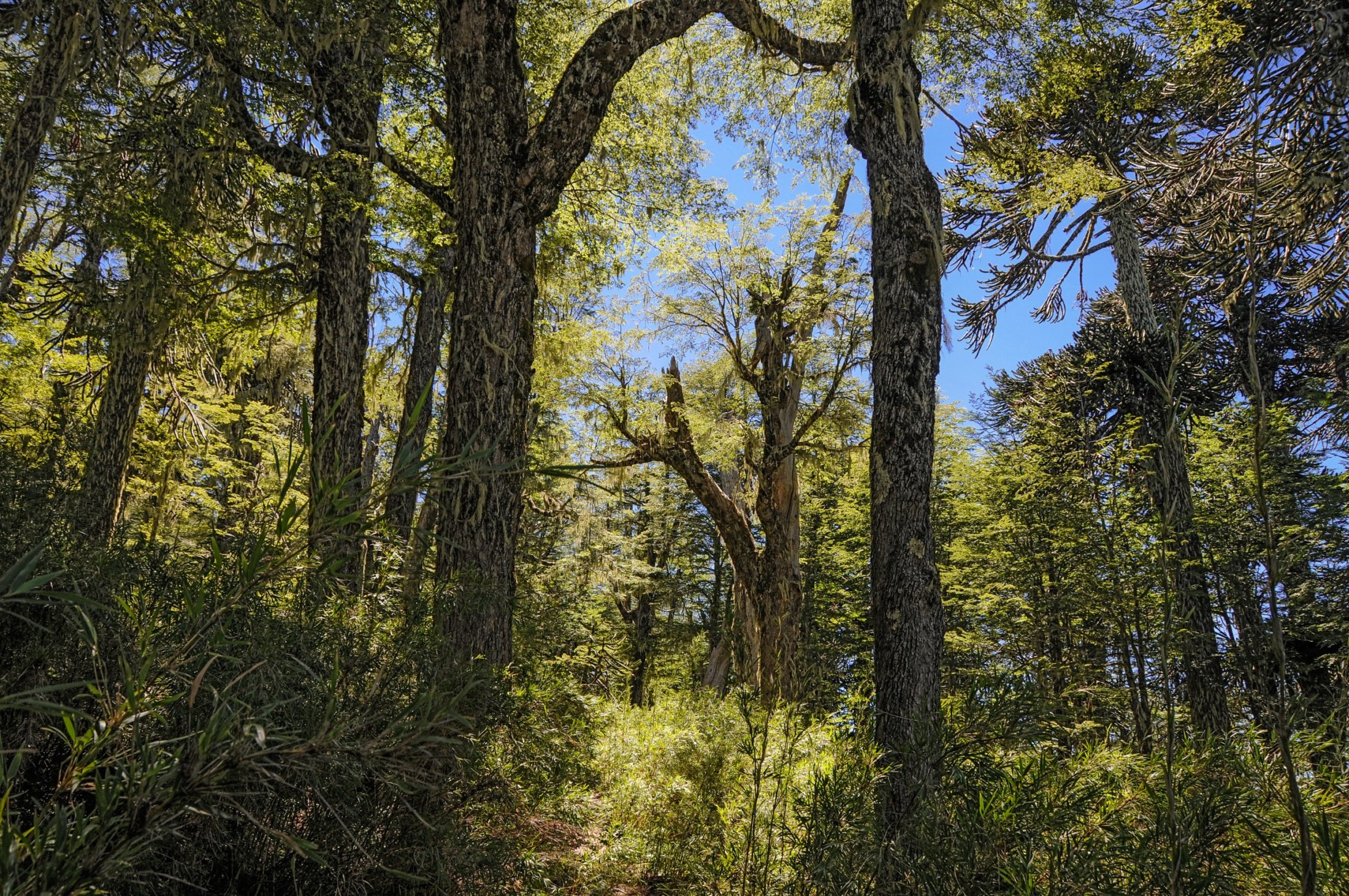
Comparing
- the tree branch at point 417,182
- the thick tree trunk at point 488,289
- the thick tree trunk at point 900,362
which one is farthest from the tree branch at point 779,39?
the tree branch at point 417,182

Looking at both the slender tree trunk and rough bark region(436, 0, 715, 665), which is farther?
the slender tree trunk

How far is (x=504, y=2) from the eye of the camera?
15.1ft

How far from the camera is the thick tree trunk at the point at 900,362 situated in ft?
13.9

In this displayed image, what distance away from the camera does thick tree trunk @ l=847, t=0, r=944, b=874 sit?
4234 mm

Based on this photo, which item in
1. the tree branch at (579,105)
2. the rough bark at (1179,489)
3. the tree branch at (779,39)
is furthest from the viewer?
the rough bark at (1179,489)

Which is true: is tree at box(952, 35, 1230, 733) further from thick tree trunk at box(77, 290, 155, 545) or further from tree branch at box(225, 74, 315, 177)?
thick tree trunk at box(77, 290, 155, 545)

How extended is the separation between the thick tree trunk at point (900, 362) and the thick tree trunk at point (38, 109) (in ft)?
15.0

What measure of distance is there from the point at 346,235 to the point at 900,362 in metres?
5.37

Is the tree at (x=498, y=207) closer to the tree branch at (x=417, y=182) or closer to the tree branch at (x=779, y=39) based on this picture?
the tree branch at (x=417, y=182)

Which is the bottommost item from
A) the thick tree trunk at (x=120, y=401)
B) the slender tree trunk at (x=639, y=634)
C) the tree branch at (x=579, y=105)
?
the slender tree trunk at (x=639, y=634)

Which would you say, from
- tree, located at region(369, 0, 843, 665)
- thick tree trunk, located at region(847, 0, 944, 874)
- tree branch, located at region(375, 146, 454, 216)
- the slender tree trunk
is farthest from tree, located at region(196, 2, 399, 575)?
the slender tree trunk

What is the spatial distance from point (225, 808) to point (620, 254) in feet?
27.5

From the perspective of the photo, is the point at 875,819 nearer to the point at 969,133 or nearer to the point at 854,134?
the point at 854,134

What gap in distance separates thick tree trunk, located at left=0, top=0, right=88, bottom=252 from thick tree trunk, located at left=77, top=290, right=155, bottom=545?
311cm
